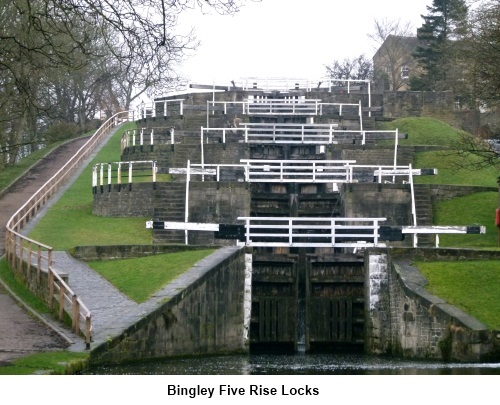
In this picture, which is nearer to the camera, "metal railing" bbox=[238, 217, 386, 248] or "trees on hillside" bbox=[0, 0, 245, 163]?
"trees on hillside" bbox=[0, 0, 245, 163]

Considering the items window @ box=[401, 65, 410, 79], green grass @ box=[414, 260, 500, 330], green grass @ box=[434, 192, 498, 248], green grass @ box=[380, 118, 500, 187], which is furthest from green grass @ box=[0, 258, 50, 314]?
window @ box=[401, 65, 410, 79]

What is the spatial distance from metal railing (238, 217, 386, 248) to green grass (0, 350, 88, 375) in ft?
33.5

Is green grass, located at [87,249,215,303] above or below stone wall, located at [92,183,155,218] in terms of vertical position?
below

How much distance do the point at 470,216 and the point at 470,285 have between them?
11.6m

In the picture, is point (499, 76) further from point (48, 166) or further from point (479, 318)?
point (48, 166)

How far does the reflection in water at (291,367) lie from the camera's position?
21516mm

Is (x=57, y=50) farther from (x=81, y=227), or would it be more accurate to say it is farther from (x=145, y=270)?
(x=81, y=227)

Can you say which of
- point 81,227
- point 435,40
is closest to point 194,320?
point 81,227

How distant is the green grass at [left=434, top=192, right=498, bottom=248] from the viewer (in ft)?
118

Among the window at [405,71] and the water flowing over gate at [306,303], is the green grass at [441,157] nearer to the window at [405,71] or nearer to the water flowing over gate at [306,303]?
the water flowing over gate at [306,303]

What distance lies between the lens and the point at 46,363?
19.3 meters

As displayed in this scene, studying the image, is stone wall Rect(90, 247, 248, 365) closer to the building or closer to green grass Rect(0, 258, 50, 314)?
green grass Rect(0, 258, 50, 314)

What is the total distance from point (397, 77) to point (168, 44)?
66893 millimetres

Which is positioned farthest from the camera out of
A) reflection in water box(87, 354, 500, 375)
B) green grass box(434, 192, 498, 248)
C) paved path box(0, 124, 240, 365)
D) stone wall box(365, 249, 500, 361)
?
green grass box(434, 192, 498, 248)
